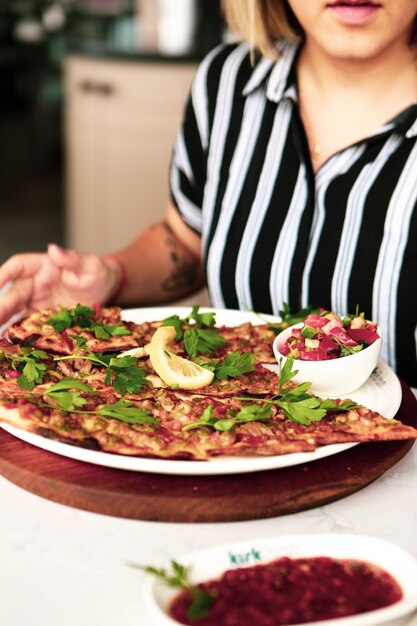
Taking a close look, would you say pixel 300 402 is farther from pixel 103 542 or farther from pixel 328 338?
pixel 103 542

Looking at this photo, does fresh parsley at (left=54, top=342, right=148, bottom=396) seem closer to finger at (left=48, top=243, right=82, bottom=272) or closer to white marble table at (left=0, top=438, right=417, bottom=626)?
white marble table at (left=0, top=438, right=417, bottom=626)

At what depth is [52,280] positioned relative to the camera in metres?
1.77

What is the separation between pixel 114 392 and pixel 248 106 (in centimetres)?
98

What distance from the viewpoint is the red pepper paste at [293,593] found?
0.85m

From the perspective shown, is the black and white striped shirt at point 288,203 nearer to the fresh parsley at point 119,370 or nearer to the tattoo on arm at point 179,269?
the tattoo on arm at point 179,269

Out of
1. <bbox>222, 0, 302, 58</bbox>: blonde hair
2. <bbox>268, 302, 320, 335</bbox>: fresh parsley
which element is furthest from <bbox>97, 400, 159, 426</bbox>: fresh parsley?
<bbox>222, 0, 302, 58</bbox>: blonde hair

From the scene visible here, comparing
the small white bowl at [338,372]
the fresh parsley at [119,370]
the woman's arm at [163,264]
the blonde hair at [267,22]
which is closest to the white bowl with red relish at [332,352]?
the small white bowl at [338,372]

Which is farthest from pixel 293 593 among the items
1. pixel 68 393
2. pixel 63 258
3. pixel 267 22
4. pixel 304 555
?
pixel 267 22

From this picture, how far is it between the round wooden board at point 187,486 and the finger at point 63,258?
580mm

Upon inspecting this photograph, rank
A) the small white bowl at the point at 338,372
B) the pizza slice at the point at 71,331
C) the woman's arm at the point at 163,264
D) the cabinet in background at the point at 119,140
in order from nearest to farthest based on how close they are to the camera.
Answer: the small white bowl at the point at 338,372, the pizza slice at the point at 71,331, the woman's arm at the point at 163,264, the cabinet in background at the point at 119,140

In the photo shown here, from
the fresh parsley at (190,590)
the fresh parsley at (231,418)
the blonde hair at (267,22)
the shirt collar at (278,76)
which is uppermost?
the blonde hair at (267,22)

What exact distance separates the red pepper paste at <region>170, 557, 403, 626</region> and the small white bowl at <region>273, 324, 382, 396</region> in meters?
0.43

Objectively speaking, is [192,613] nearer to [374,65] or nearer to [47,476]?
[47,476]

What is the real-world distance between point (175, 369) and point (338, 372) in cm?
25
